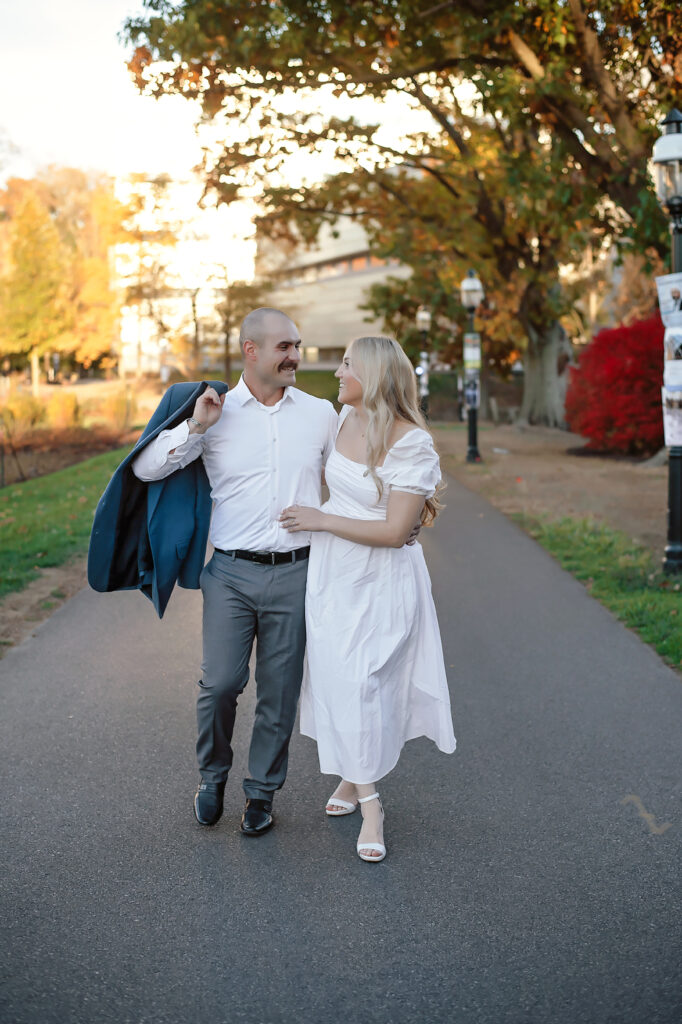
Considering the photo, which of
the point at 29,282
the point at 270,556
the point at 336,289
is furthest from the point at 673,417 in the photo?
the point at 336,289

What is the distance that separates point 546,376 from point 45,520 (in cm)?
2268

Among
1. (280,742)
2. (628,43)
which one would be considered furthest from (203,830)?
(628,43)

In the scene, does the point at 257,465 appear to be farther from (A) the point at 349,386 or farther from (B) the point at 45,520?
(B) the point at 45,520

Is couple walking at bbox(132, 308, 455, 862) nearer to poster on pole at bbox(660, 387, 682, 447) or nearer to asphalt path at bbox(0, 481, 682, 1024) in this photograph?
asphalt path at bbox(0, 481, 682, 1024)

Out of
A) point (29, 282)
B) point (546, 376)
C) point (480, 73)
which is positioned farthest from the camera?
point (29, 282)

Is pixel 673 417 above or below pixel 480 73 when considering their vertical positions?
below

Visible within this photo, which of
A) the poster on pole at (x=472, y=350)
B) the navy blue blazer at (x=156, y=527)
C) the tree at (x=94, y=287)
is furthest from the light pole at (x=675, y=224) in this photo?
the tree at (x=94, y=287)

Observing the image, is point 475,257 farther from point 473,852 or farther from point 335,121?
point 473,852

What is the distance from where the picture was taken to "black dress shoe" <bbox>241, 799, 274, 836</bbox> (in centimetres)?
455

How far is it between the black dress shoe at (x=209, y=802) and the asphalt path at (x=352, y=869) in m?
0.05

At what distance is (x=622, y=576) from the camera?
1031cm

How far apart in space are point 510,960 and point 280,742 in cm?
145

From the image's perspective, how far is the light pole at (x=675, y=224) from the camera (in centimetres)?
1014

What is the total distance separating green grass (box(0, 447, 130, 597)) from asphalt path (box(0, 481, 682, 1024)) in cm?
415
